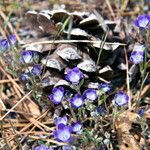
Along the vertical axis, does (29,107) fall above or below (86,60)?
below

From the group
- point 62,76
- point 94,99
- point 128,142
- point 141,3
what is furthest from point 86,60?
point 141,3

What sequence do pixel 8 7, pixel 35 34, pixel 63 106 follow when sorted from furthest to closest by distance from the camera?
pixel 8 7, pixel 35 34, pixel 63 106

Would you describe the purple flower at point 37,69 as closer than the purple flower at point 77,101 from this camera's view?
No

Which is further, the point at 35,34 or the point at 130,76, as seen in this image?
the point at 35,34

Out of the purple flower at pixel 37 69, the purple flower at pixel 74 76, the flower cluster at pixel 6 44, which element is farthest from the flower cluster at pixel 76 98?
the flower cluster at pixel 6 44

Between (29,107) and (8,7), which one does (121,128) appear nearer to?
(29,107)

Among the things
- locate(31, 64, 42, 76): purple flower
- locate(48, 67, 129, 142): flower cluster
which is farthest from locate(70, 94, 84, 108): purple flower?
locate(31, 64, 42, 76): purple flower

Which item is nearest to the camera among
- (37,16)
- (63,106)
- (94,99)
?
(94,99)

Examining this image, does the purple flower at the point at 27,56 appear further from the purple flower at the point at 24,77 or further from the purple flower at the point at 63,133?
the purple flower at the point at 63,133
